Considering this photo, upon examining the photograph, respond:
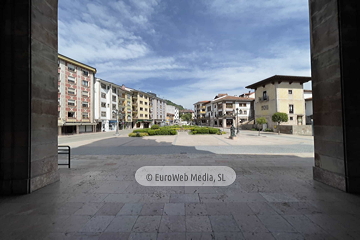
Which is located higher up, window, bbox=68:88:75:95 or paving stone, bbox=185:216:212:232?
window, bbox=68:88:75:95

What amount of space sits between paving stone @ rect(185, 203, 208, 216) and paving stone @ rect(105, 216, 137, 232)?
112 cm

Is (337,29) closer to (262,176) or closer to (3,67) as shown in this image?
(262,176)

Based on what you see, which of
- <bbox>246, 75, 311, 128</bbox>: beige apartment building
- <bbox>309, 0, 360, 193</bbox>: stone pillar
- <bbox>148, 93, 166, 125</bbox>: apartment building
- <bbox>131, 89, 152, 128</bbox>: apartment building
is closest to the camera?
<bbox>309, 0, 360, 193</bbox>: stone pillar

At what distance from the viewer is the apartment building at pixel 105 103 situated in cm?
3656

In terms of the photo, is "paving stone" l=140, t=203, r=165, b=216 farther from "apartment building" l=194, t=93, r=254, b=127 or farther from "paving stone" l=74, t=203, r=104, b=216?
"apartment building" l=194, t=93, r=254, b=127

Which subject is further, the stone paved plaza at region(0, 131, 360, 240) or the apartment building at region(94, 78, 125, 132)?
the apartment building at region(94, 78, 125, 132)

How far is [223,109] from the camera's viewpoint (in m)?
49.2

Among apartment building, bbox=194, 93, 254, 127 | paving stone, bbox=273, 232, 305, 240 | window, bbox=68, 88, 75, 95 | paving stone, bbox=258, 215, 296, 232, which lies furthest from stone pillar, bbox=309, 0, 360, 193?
apartment building, bbox=194, 93, 254, 127

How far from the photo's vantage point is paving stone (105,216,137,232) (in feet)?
8.80

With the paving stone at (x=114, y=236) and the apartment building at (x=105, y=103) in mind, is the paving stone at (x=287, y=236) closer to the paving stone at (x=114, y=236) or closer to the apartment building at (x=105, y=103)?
the paving stone at (x=114, y=236)

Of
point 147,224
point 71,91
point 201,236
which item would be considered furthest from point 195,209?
point 71,91

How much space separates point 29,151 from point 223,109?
4885 cm

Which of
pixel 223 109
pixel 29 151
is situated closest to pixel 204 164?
pixel 29 151

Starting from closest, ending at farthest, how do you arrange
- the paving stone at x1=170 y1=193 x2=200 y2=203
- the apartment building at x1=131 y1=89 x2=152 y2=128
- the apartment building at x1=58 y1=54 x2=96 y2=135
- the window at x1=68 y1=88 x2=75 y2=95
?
1. the paving stone at x1=170 y1=193 x2=200 y2=203
2. the apartment building at x1=58 y1=54 x2=96 y2=135
3. the window at x1=68 y1=88 x2=75 y2=95
4. the apartment building at x1=131 y1=89 x2=152 y2=128
